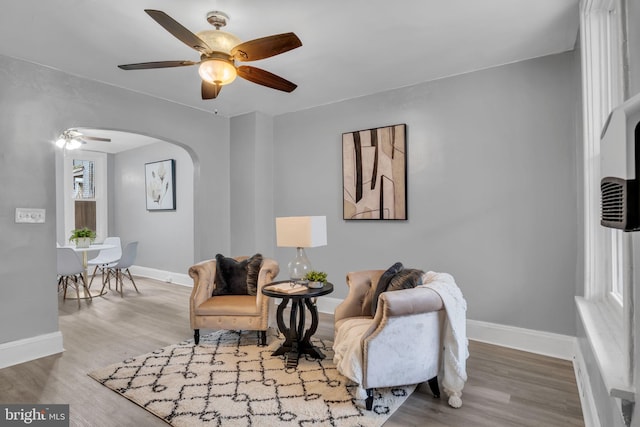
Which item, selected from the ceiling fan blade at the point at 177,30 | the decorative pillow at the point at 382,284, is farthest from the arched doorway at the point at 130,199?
the decorative pillow at the point at 382,284

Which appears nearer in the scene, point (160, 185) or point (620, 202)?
point (620, 202)

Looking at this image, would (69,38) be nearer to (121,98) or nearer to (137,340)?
(121,98)

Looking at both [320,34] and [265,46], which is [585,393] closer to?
[265,46]

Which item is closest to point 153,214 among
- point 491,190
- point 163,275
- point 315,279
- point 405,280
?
point 163,275

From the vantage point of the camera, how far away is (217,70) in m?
2.42

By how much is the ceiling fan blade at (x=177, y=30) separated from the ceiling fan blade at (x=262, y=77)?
0.31 metres

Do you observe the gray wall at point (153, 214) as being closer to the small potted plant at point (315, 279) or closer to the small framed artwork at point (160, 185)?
the small framed artwork at point (160, 185)

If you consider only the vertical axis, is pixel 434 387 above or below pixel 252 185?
below

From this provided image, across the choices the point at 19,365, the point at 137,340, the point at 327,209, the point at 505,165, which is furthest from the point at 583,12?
the point at 19,365

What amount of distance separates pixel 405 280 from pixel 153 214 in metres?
5.94

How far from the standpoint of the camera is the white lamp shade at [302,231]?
120 inches

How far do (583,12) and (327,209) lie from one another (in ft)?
10.1

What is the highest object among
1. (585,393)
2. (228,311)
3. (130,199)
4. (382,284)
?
(130,199)

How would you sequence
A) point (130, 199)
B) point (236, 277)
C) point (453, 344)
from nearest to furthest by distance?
point (453, 344) < point (236, 277) < point (130, 199)
